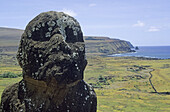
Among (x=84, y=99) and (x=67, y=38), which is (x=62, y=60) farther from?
(x=84, y=99)

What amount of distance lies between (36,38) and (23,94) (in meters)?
2.96

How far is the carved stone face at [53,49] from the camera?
10.5 metres

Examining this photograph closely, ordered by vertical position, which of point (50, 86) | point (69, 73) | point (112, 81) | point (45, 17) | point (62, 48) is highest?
point (45, 17)

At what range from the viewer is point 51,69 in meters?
10.4

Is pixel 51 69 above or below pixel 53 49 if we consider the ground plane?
below

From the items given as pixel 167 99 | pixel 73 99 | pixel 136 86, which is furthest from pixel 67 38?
pixel 136 86

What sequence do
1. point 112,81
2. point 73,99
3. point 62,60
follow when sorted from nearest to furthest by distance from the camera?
point 62,60 < point 73,99 < point 112,81

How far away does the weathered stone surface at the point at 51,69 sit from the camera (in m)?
10.6

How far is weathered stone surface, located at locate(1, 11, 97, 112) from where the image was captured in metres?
10.6

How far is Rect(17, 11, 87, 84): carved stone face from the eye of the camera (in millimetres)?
10500

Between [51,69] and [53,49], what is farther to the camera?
[53,49]

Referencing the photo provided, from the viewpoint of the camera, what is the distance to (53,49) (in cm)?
1075

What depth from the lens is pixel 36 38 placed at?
11453 millimetres

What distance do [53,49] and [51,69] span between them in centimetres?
99
